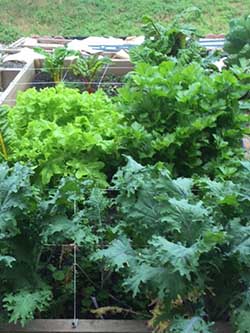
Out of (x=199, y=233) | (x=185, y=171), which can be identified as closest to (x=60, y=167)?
(x=185, y=171)

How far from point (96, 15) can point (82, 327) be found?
7438 mm

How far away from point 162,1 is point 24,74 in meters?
5.20

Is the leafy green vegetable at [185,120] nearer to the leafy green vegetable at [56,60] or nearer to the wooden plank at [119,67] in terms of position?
the leafy green vegetable at [56,60]

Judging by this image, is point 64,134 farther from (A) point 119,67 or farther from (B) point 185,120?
(A) point 119,67

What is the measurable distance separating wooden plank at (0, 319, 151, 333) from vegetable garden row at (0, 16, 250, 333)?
0.16 ft

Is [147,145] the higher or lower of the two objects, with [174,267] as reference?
lower

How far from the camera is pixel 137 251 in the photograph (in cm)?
192

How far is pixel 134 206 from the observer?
1.96 metres

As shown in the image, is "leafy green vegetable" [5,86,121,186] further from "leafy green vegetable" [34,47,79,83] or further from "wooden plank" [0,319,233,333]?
"leafy green vegetable" [34,47,79,83]

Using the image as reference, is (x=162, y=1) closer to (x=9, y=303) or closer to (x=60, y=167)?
(x=60, y=167)

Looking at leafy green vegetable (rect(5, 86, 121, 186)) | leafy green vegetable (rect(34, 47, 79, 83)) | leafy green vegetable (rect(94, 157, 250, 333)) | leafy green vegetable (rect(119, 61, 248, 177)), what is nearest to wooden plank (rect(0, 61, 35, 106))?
leafy green vegetable (rect(34, 47, 79, 83))

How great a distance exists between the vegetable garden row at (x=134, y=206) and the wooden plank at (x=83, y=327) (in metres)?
0.05

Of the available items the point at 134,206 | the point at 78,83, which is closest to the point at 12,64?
the point at 78,83

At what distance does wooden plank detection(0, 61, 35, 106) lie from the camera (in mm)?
3863
